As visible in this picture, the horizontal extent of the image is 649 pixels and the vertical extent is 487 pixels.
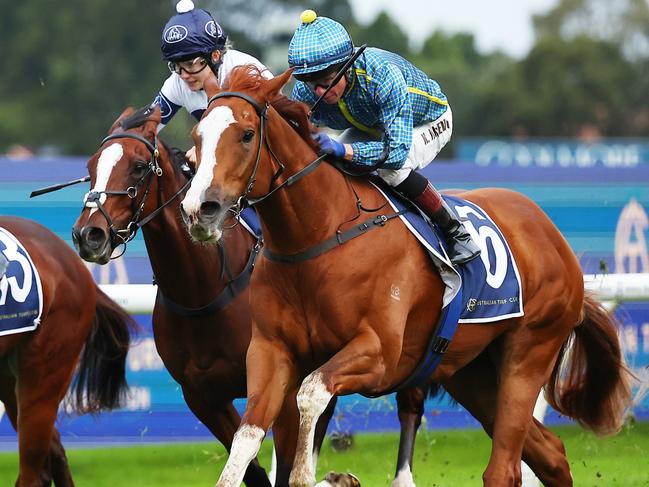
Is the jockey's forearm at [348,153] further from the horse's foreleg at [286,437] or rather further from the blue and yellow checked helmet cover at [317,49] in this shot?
the horse's foreleg at [286,437]

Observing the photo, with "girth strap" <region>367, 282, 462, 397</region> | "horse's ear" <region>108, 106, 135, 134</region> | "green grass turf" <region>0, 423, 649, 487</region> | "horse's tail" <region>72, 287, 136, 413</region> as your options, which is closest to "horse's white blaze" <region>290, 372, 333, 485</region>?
"girth strap" <region>367, 282, 462, 397</region>

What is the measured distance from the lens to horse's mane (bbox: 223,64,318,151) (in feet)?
15.3

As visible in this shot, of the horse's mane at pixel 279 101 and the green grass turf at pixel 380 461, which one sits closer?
the horse's mane at pixel 279 101

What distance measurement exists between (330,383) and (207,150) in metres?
0.90

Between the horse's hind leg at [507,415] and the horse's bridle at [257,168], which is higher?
the horse's bridle at [257,168]

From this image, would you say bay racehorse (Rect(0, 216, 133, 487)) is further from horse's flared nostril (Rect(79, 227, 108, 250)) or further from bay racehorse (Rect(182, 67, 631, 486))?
bay racehorse (Rect(182, 67, 631, 486))

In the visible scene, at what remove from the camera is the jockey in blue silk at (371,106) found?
492cm

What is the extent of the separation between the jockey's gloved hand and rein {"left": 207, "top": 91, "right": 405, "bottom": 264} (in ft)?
0.08

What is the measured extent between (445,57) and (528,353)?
65298mm

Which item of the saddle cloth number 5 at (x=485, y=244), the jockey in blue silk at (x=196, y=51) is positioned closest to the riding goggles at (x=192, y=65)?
the jockey in blue silk at (x=196, y=51)

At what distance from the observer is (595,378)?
633 centimetres

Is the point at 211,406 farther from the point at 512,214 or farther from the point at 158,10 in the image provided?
the point at 158,10

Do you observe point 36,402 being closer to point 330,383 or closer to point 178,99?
point 178,99

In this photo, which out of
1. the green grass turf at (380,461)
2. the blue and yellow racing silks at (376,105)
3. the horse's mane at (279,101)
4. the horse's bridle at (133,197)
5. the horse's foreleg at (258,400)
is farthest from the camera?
the green grass turf at (380,461)
